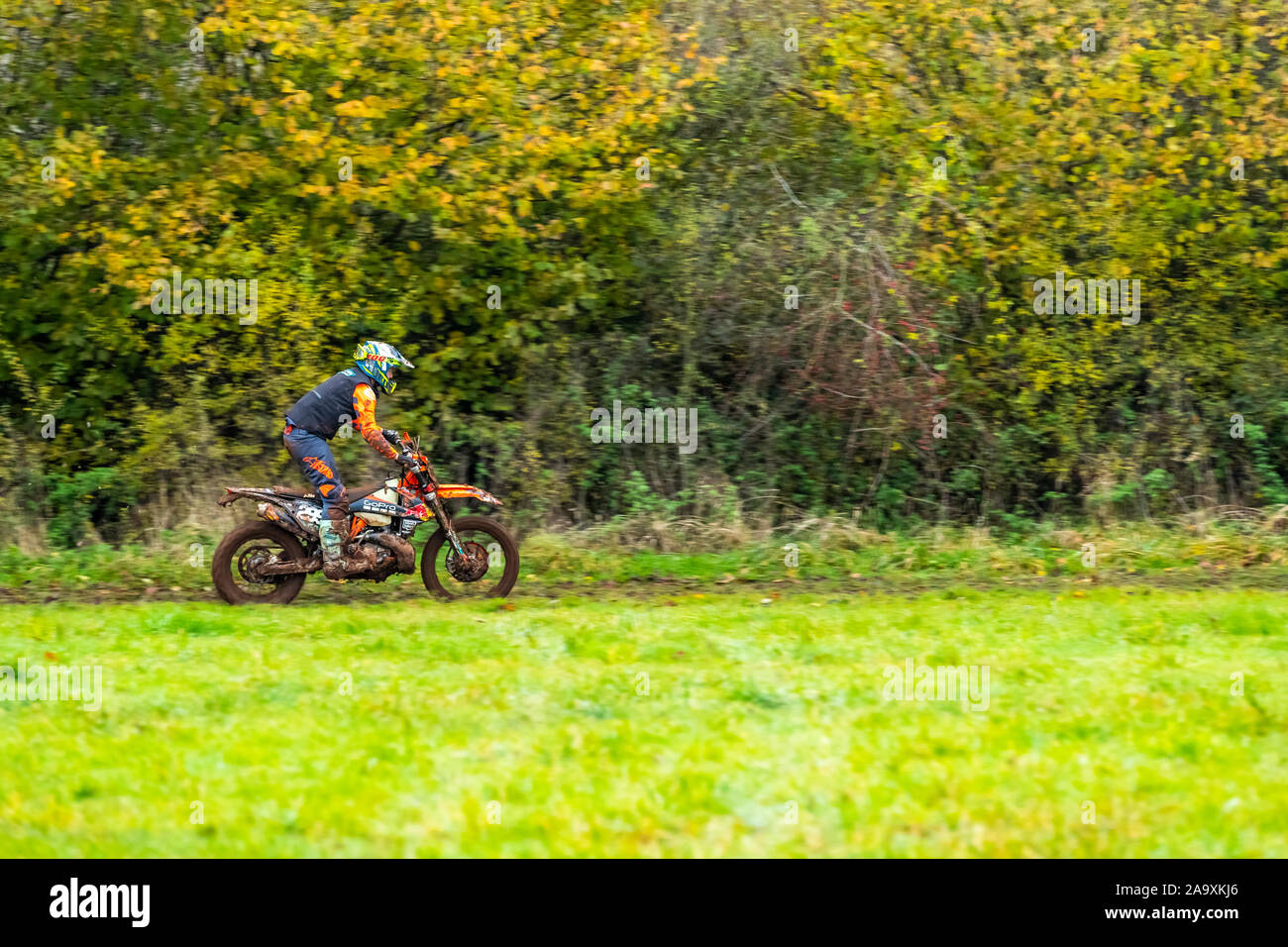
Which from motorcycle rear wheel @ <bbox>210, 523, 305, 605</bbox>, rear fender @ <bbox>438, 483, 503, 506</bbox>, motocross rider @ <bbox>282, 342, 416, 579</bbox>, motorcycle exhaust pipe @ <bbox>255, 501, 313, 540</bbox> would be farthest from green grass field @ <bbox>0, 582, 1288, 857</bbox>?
rear fender @ <bbox>438, 483, 503, 506</bbox>

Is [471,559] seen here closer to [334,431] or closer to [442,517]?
[442,517]

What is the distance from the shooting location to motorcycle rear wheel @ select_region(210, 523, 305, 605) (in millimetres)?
12148

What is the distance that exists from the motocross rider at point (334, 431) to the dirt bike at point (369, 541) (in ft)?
0.26

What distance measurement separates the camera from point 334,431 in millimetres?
12320

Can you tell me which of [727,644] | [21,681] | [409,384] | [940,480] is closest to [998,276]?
[940,480]

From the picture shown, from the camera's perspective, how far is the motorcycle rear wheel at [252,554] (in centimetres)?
1215

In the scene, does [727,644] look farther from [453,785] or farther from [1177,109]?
[1177,109]

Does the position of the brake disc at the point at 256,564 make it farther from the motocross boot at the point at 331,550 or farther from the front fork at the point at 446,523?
the front fork at the point at 446,523

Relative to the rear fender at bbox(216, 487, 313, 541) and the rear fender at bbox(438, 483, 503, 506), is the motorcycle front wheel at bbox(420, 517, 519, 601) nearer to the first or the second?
the rear fender at bbox(438, 483, 503, 506)

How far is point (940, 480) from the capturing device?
1655cm

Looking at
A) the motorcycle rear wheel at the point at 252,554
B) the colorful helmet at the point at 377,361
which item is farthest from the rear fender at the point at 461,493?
the motorcycle rear wheel at the point at 252,554

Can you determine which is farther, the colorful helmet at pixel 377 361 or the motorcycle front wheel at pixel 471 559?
the motorcycle front wheel at pixel 471 559

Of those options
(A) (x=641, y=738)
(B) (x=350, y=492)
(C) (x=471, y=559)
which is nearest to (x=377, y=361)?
(B) (x=350, y=492)

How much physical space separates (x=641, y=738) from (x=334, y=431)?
600cm
